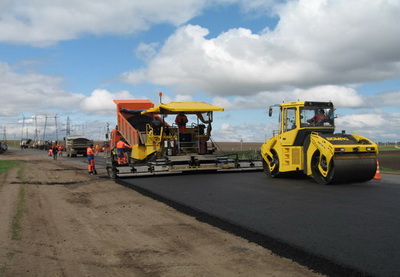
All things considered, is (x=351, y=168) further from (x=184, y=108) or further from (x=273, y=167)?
(x=184, y=108)

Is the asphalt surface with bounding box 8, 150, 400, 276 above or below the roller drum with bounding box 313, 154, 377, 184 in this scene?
below

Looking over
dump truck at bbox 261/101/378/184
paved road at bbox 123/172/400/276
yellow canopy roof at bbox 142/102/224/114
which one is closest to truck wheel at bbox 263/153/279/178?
dump truck at bbox 261/101/378/184

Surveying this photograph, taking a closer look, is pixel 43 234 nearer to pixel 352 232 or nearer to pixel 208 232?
pixel 208 232

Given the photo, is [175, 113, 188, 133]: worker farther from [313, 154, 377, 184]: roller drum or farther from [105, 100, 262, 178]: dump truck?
[313, 154, 377, 184]: roller drum

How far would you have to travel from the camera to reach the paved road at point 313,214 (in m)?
4.20

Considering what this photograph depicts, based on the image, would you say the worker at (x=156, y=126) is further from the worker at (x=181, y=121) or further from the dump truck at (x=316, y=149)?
the dump truck at (x=316, y=149)

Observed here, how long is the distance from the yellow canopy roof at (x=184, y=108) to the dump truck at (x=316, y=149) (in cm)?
269

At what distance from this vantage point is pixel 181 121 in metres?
14.2

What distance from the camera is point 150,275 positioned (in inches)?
155

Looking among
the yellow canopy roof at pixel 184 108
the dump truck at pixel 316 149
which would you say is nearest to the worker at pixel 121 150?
the yellow canopy roof at pixel 184 108

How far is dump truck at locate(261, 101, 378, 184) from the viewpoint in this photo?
9539 millimetres

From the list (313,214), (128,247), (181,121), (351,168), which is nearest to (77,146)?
(181,121)

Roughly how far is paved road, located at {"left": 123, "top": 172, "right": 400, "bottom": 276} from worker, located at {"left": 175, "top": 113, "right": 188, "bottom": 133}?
362 centimetres

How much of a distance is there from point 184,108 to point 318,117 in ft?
15.2
